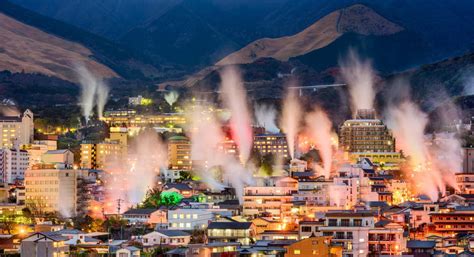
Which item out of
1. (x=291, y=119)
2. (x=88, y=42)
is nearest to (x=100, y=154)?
(x=291, y=119)

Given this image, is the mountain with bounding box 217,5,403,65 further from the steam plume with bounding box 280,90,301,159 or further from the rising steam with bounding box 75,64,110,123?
the steam plume with bounding box 280,90,301,159

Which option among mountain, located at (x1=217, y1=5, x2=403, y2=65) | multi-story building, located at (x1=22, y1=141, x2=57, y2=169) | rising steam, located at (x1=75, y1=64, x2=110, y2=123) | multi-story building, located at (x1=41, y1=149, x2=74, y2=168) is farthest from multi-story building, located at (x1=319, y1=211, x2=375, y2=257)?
mountain, located at (x1=217, y1=5, x2=403, y2=65)

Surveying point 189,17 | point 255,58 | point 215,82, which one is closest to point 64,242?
point 215,82

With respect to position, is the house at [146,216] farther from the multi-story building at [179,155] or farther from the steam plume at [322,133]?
the multi-story building at [179,155]

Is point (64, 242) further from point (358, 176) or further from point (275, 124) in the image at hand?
point (275, 124)

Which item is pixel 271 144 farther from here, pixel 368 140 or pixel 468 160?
pixel 468 160

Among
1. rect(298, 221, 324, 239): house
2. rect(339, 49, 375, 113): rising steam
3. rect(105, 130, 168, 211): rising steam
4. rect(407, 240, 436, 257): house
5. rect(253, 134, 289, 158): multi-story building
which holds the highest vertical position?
rect(339, 49, 375, 113): rising steam
